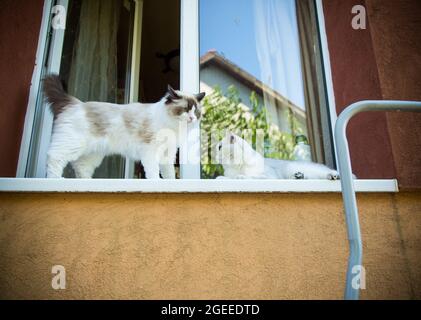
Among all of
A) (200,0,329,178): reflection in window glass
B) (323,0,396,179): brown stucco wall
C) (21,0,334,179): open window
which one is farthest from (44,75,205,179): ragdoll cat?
(323,0,396,179): brown stucco wall

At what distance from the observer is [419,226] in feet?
6.25

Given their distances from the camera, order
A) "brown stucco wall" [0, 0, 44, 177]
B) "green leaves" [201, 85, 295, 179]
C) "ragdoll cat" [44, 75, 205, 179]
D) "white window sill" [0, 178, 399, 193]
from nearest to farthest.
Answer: "white window sill" [0, 178, 399, 193] → "brown stucco wall" [0, 0, 44, 177] → "ragdoll cat" [44, 75, 205, 179] → "green leaves" [201, 85, 295, 179]

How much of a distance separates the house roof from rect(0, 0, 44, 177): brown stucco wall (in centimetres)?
124

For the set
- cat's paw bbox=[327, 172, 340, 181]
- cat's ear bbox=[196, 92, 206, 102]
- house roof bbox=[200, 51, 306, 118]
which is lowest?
cat's paw bbox=[327, 172, 340, 181]

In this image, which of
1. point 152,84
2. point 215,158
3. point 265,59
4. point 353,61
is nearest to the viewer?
point 353,61

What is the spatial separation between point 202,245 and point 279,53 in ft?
5.80

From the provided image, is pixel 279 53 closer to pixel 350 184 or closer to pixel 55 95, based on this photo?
pixel 55 95

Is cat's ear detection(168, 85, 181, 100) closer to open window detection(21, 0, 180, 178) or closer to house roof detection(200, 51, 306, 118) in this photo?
house roof detection(200, 51, 306, 118)

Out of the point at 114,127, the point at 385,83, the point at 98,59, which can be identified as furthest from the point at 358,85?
the point at 98,59

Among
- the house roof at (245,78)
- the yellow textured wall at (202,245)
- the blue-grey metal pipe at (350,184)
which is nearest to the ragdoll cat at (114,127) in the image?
the house roof at (245,78)

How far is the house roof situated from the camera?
279 cm
